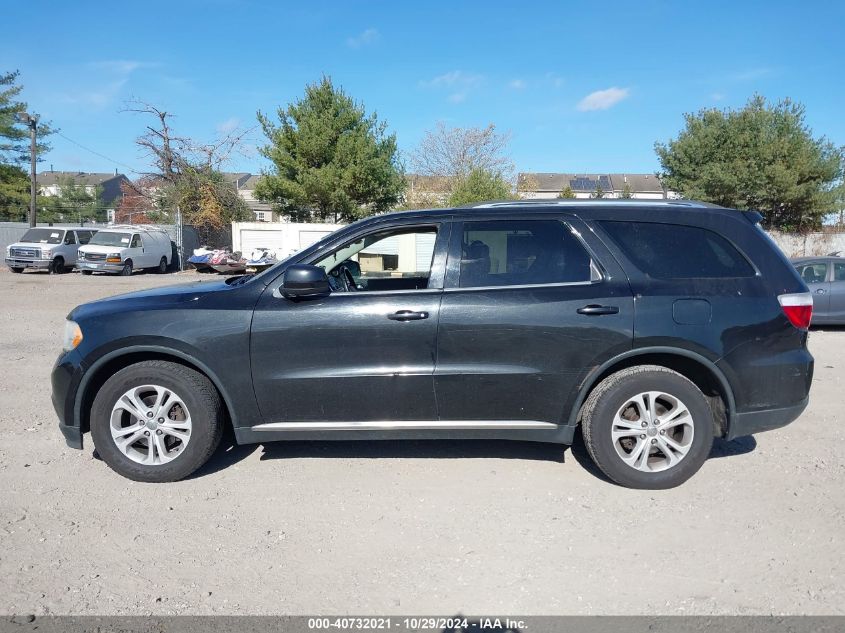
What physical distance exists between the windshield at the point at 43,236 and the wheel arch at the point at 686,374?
86.2ft

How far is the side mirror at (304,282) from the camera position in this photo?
12.9 feet

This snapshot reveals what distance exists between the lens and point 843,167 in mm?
28672

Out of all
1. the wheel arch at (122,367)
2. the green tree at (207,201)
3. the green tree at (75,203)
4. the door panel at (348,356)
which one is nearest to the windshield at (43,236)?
the green tree at (207,201)

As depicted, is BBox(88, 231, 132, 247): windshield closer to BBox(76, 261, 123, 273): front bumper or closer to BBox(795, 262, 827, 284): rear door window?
BBox(76, 261, 123, 273): front bumper

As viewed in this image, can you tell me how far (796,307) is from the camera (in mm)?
4086

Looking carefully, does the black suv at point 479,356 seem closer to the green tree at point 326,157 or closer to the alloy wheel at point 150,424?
the alloy wheel at point 150,424

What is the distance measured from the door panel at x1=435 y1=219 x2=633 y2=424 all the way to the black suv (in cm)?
1

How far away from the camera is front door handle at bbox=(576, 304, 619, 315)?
4016 millimetres

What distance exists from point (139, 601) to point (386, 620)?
3.81 feet

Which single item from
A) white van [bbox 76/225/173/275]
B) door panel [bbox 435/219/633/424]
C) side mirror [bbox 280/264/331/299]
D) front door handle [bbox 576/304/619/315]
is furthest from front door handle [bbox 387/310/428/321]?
white van [bbox 76/225/173/275]

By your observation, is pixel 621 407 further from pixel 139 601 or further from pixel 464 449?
pixel 139 601

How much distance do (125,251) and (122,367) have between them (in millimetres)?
22411

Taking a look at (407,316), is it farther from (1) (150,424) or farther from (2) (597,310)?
(1) (150,424)

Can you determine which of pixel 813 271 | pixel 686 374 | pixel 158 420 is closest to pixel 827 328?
pixel 813 271
